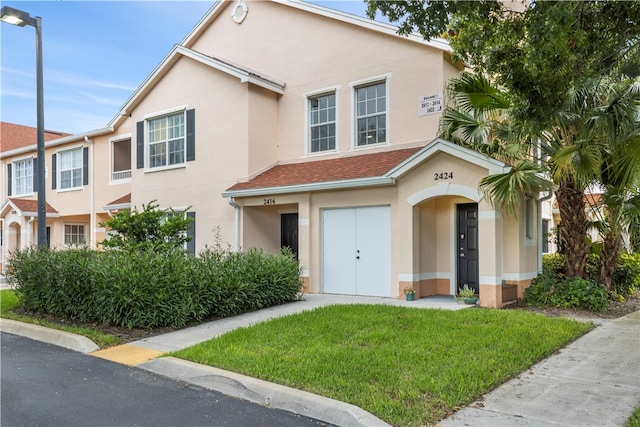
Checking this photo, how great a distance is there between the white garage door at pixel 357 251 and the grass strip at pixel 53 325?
6183 millimetres

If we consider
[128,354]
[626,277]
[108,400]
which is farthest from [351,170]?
[108,400]

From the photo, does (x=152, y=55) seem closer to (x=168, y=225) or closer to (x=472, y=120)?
(x=168, y=225)

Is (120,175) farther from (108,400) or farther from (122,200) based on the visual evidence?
(108,400)

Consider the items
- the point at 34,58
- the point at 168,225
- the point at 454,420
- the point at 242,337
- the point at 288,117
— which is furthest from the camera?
the point at 288,117

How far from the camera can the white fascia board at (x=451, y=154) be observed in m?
10.3

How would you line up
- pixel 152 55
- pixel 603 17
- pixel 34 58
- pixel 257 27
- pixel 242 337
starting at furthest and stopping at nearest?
pixel 152 55 → pixel 257 27 → pixel 34 58 → pixel 242 337 → pixel 603 17

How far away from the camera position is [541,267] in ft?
39.4

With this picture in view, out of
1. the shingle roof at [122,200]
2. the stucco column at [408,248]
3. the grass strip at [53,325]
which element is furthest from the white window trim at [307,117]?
the grass strip at [53,325]

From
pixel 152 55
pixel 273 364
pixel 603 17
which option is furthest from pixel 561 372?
pixel 152 55

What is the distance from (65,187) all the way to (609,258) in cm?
2163

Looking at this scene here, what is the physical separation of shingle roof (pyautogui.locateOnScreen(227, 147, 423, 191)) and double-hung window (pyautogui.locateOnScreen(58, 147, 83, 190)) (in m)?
10.7

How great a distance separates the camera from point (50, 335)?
8930 millimetres

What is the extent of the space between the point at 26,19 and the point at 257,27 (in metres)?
7.26

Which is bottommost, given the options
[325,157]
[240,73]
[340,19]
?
[325,157]
